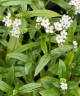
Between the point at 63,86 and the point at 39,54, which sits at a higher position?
the point at 39,54

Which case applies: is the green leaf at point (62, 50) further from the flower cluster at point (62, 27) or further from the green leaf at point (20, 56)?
the green leaf at point (20, 56)

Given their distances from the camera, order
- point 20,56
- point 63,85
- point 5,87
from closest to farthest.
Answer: point 63,85 → point 5,87 → point 20,56

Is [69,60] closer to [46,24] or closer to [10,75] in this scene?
[46,24]

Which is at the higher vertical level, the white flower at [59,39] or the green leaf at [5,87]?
the white flower at [59,39]

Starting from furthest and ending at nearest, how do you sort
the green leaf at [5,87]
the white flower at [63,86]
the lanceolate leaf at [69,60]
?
the lanceolate leaf at [69,60], the green leaf at [5,87], the white flower at [63,86]

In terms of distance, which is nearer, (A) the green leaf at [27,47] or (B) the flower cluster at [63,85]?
(B) the flower cluster at [63,85]

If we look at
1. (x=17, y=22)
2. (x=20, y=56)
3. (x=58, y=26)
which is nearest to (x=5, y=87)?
(x=20, y=56)

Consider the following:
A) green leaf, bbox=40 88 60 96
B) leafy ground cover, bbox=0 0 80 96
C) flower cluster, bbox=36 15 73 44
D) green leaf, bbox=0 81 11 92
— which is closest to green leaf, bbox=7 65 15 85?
leafy ground cover, bbox=0 0 80 96

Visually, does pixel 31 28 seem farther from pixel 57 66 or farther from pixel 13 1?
pixel 57 66

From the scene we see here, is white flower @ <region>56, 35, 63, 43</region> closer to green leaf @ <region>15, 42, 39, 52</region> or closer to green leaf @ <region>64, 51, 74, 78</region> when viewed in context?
green leaf @ <region>64, 51, 74, 78</region>

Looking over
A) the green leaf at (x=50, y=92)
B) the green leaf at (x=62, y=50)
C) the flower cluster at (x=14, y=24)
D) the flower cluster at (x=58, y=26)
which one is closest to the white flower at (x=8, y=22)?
the flower cluster at (x=14, y=24)
